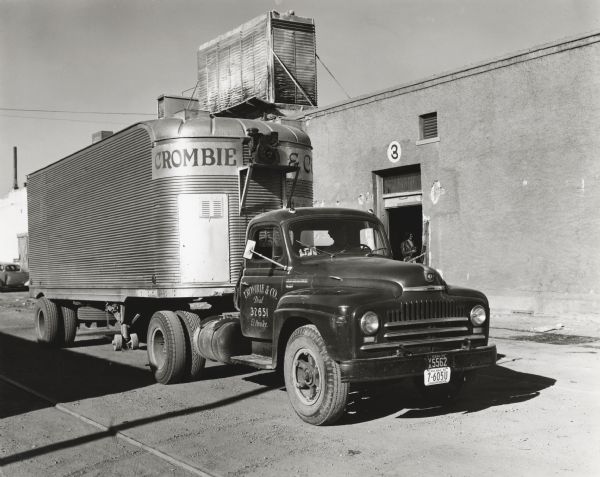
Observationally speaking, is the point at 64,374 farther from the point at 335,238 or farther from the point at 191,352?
the point at 335,238

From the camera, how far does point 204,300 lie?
953 centimetres

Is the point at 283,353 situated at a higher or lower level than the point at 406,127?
lower

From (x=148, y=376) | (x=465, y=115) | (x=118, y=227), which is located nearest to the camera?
(x=148, y=376)

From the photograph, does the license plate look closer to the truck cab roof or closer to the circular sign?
the truck cab roof

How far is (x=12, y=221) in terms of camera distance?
51.1 metres

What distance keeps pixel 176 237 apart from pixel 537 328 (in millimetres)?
8445

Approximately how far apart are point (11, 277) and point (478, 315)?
117 feet

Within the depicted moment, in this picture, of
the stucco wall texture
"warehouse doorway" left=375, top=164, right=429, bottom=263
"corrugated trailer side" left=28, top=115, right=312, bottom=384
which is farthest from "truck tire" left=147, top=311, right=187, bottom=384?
"warehouse doorway" left=375, top=164, right=429, bottom=263

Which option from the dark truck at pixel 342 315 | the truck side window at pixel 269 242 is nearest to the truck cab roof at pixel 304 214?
the dark truck at pixel 342 315

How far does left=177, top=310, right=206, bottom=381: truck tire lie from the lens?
917 centimetres

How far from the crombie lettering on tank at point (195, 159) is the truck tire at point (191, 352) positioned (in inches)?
77.1

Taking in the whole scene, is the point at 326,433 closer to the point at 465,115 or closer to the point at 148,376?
the point at 148,376

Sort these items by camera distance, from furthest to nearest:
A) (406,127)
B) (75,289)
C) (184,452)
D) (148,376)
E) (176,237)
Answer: (406,127)
(75,289)
(148,376)
(176,237)
(184,452)

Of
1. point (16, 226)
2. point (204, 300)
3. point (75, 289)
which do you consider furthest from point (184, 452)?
point (16, 226)
